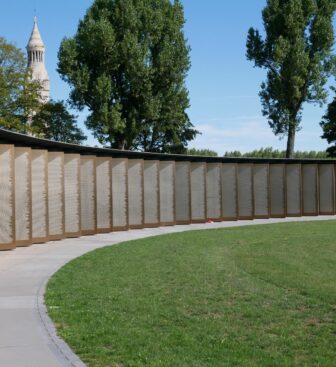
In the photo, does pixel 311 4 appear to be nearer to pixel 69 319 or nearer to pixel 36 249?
pixel 36 249

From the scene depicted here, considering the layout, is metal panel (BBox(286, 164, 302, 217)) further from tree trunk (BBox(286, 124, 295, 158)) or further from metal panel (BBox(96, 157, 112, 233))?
metal panel (BBox(96, 157, 112, 233))

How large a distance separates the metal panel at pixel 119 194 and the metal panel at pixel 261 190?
27.9 ft

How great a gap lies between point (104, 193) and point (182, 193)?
5.25 m

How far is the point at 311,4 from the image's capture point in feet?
135

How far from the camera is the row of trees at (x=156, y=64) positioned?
41.2 metres

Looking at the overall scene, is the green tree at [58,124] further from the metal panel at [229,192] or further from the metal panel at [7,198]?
the metal panel at [7,198]

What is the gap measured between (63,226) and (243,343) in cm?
1460

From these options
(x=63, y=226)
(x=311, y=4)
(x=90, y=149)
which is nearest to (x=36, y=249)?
(x=63, y=226)

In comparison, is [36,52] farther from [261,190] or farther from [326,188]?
[261,190]

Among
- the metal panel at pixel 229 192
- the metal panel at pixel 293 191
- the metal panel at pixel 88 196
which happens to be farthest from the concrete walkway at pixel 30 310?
the metal panel at pixel 293 191

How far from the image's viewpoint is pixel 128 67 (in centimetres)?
4228

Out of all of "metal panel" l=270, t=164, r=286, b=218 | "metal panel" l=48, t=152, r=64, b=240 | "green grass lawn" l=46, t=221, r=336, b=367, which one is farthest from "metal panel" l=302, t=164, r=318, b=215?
"green grass lawn" l=46, t=221, r=336, b=367

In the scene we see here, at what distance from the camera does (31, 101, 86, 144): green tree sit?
4984cm

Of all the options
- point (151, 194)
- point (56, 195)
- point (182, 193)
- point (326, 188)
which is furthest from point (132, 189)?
point (326, 188)
